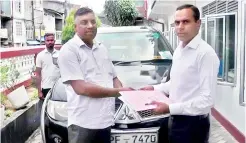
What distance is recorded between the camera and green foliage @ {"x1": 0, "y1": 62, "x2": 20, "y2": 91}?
495 centimetres

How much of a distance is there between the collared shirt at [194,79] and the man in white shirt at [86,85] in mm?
412

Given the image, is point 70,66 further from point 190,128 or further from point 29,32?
point 29,32

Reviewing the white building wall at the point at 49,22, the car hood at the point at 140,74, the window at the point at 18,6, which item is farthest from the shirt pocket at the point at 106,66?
the white building wall at the point at 49,22

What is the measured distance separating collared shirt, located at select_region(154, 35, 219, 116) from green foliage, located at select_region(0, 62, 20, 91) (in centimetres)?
327

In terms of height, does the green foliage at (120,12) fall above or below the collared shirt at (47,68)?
above

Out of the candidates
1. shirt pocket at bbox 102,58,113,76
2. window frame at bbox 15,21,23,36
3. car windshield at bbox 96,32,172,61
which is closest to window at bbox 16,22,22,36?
window frame at bbox 15,21,23,36

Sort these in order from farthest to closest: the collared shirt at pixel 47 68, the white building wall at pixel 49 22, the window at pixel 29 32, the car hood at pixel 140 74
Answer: the white building wall at pixel 49 22, the window at pixel 29 32, the collared shirt at pixel 47 68, the car hood at pixel 140 74

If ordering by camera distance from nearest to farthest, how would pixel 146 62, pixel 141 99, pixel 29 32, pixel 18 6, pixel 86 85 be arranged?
1. pixel 86 85
2. pixel 141 99
3. pixel 146 62
4. pixel 18 6
5. pixel 29 32

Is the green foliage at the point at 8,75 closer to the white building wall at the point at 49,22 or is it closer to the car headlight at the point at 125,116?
the car headlight at the point at 125,116

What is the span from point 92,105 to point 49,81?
2.96 meters

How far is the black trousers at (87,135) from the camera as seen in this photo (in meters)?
2.34

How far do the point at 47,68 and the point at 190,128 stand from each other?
324cm

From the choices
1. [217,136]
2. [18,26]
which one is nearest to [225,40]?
[217,136]

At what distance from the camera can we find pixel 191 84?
2.24m
